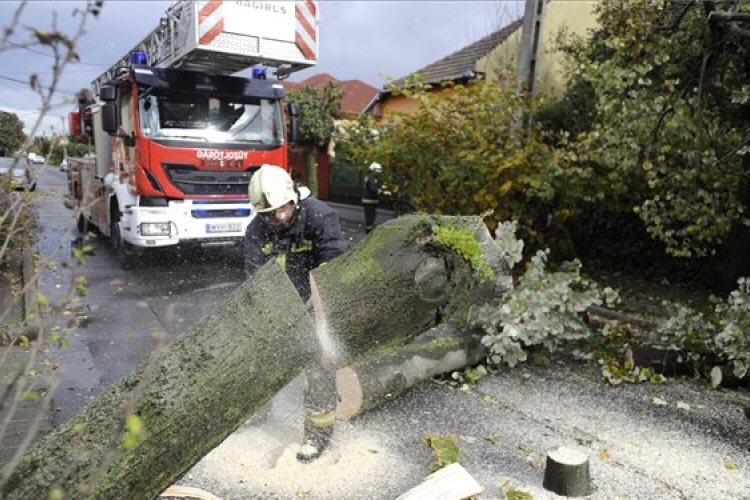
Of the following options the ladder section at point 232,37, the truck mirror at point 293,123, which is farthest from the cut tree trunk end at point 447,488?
the truck mirror at point 293,123

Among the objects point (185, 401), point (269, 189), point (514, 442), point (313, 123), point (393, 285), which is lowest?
point (514, 442)

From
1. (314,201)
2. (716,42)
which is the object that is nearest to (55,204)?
(314,201)

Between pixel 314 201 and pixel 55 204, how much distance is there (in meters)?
16.2

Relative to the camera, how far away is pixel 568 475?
10.1 feet

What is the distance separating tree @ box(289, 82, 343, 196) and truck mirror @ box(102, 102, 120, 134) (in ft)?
34.9

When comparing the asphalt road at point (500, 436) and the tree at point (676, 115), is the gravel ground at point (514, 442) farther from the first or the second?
the tree at point (676, 115)

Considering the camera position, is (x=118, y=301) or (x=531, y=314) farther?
(x=118, y=301)

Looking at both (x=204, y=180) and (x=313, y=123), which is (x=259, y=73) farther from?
(x=313, y=123)

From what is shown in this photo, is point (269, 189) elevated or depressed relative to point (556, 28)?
depressed

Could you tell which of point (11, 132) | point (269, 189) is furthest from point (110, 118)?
point (11, 132)

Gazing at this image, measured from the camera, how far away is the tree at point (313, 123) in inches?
739

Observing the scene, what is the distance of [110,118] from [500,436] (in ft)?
21.9

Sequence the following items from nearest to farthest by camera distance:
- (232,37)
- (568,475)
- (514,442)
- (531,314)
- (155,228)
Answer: (568,475) → (514,442) → (531,314) → (232,37) → (155,228)

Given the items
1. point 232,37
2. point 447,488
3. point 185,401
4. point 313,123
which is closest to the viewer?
point 185,401
